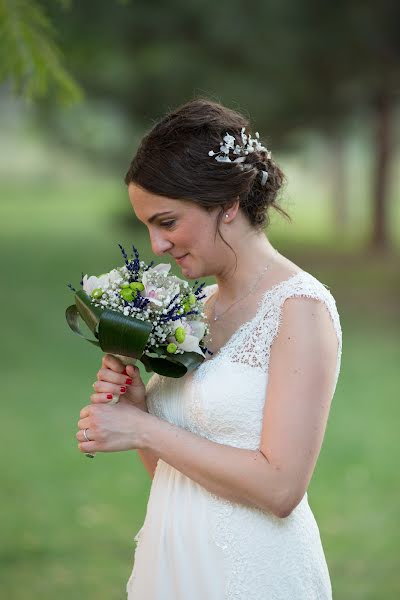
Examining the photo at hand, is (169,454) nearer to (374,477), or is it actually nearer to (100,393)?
(100,393)

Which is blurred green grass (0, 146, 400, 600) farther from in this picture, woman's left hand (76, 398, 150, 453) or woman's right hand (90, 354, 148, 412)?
woman's left hand (76, 398, 150, 453)

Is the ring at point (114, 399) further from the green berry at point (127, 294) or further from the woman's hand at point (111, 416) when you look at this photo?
the green berry at point (127, 294)

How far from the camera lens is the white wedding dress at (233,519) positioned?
2908 mm

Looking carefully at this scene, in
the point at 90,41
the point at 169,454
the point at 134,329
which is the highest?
the point at 90,41

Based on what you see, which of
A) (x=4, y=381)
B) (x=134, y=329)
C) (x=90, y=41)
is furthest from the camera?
(x=90, y=41)

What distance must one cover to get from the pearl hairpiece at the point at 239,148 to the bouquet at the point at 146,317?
0.37 meters

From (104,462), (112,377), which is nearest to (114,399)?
(112,377)

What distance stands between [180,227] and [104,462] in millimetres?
5808

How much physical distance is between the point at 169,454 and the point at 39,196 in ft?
112

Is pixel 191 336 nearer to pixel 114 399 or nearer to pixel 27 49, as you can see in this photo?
pixel 114 399

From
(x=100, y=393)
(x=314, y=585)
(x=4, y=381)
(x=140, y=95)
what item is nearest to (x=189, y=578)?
(x=314, y=585)

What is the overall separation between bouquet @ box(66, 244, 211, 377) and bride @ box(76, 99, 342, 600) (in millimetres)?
86

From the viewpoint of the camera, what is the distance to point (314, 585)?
9.94ft

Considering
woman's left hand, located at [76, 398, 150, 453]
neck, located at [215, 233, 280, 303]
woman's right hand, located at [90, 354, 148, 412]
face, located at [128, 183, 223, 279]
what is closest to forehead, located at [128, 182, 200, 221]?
face, located at [128, 183, 223, 279]
